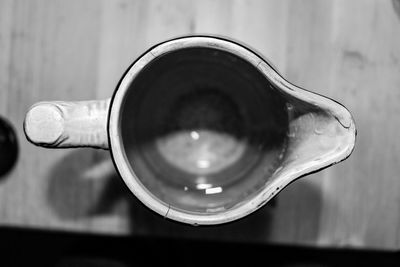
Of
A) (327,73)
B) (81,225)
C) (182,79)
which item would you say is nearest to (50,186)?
(81,225)

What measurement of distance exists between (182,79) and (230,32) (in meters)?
0.06

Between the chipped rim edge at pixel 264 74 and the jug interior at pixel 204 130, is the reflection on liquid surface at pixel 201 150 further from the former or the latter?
the chipped rim edge at pixel 264 74

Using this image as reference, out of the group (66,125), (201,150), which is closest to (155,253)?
(201,150)

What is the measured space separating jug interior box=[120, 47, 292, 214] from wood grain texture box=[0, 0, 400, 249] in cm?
4

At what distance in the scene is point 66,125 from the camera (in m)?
0.35

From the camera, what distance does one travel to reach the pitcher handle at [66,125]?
1.15 ft

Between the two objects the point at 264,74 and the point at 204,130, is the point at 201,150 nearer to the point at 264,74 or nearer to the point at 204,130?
the point at 204,130

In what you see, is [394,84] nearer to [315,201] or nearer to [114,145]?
[315,201]

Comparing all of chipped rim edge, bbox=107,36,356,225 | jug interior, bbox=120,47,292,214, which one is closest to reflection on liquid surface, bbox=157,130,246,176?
jug interior, bbox=120,47,292,214

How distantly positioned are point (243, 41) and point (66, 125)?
0.20 meters

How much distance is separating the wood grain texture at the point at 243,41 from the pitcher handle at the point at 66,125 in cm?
14

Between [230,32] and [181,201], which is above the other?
[230,32]

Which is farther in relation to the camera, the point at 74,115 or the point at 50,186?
the point at 50,186

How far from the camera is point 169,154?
489 millimetres
